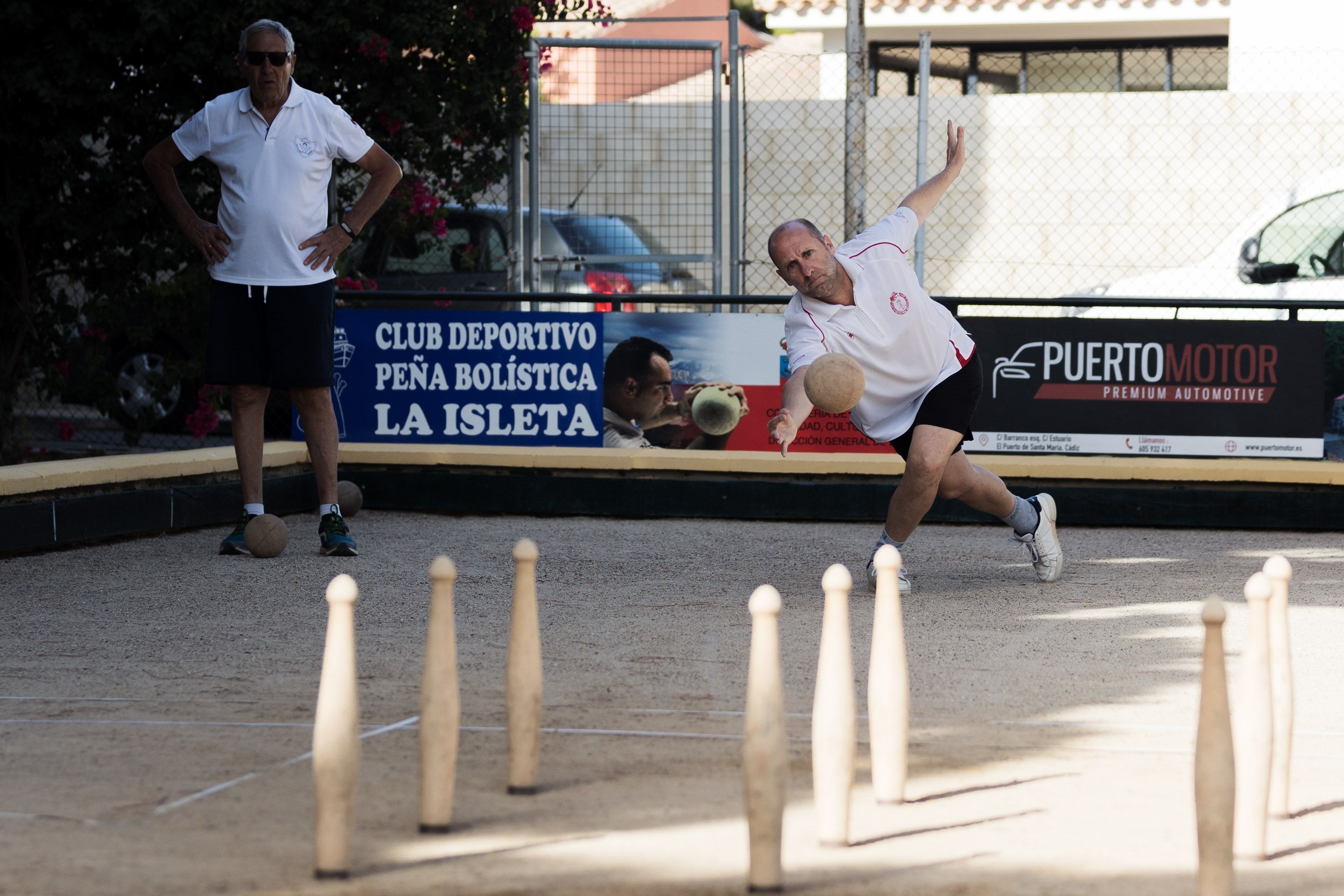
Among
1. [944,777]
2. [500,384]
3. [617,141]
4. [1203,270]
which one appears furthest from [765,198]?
[944,777]

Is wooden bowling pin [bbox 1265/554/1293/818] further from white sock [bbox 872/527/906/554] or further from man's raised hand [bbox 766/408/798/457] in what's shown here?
white sock [bbox 872/527/906/554]

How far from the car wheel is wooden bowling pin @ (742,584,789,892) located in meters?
7.43

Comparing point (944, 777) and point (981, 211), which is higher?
point (981, 211)

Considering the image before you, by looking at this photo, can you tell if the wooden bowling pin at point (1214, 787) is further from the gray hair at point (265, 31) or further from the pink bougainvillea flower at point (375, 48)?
the pink bougainvillea flower at point (375, 48)

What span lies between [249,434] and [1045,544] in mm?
3698

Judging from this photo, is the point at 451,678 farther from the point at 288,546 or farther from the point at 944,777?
the point at 288,546

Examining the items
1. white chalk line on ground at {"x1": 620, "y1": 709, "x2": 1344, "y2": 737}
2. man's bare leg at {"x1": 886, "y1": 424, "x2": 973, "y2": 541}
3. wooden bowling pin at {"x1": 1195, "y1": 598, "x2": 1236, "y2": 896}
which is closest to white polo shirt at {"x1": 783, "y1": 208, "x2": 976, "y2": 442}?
man's bare leg at {"x1": 886, "y1": 424, "x2": 973, "y2": 541}

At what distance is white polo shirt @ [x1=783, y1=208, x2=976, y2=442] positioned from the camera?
6691 millimetres

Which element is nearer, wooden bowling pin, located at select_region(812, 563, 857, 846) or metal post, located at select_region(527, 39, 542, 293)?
wooden bowling pin, located at select_region(812, 563, 857, 846)

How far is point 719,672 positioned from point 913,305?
209cm

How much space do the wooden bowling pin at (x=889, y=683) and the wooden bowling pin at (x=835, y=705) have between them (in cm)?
27

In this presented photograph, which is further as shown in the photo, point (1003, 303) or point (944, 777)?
point (1003, 303)

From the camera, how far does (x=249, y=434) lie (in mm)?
7699

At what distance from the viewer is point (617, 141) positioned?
40.8 feet
